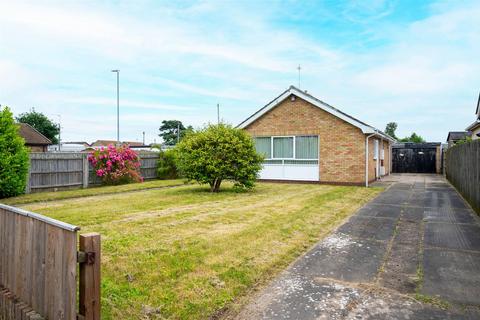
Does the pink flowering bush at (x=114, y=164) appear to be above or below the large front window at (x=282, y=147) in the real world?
below

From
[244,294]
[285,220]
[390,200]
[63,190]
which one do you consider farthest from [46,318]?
[63,190]

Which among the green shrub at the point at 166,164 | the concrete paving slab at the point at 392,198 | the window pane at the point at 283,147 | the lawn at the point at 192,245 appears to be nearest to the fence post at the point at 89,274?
the lawn at the point at 192,245

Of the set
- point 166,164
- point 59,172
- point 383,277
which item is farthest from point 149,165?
point 383,277

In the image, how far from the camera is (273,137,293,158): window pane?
1883 cm

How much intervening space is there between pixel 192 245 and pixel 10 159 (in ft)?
30.2

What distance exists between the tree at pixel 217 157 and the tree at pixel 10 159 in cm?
546

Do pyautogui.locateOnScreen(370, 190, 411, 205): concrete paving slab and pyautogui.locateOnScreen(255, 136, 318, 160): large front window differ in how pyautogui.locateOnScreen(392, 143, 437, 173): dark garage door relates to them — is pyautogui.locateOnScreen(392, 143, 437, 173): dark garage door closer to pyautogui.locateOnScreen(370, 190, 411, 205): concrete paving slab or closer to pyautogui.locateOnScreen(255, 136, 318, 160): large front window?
pyautogui.locateOnScreen(255, 136, 318, 160): large front window

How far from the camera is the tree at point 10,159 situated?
11461mm

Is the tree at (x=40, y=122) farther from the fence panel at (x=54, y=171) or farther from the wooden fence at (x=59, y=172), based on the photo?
the fence panel at (x=54, y=171)

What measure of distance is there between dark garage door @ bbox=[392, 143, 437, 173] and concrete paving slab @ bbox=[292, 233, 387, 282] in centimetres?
2608

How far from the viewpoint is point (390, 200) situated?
1165cm

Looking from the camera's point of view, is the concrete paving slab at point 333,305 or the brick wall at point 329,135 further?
the brick wall at point 329,135

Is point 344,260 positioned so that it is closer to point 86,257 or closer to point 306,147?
point 86,257

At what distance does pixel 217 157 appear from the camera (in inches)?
515
